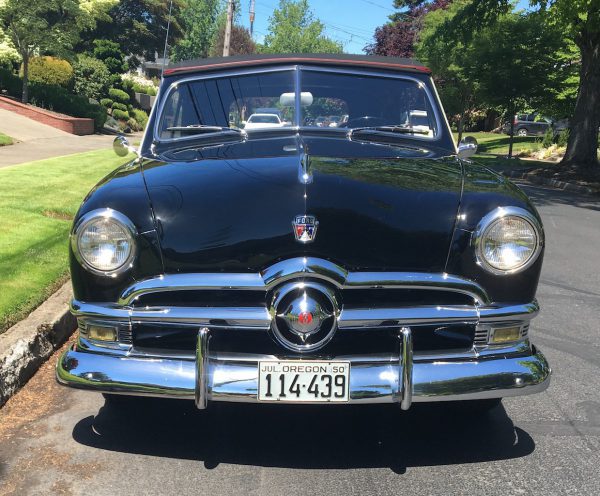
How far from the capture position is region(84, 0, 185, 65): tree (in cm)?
5066

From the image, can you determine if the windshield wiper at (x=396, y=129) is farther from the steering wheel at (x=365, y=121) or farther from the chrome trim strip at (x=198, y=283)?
the chrome trim strip at (x=198, y=283)

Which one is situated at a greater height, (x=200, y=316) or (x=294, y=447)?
(x=200, y=316)

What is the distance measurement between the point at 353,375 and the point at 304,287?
400 mm

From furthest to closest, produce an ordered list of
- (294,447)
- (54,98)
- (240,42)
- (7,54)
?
(240,42) < (7,54) < (54,98) < (294,447)

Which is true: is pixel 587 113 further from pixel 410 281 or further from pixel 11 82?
pixel 11 82

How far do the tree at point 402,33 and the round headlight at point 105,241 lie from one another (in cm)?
5177

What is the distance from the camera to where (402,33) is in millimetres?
54594

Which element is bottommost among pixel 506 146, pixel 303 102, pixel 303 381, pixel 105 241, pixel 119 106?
pixel 506 146

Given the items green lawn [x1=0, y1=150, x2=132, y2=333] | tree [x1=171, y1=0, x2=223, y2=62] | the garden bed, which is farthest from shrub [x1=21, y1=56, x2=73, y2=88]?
tree [x1=171, y1=0, x2=223, y2=62]

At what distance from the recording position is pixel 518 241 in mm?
2920

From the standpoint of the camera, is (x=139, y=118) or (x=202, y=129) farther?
(x=139, y=118)

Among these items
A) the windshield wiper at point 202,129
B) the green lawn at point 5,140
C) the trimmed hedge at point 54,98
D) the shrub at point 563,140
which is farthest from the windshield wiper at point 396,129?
the shrub at point 563,140

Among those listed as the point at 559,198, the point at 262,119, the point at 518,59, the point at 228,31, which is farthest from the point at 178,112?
the point at 228,31

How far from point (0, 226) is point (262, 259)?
15.7 ft
